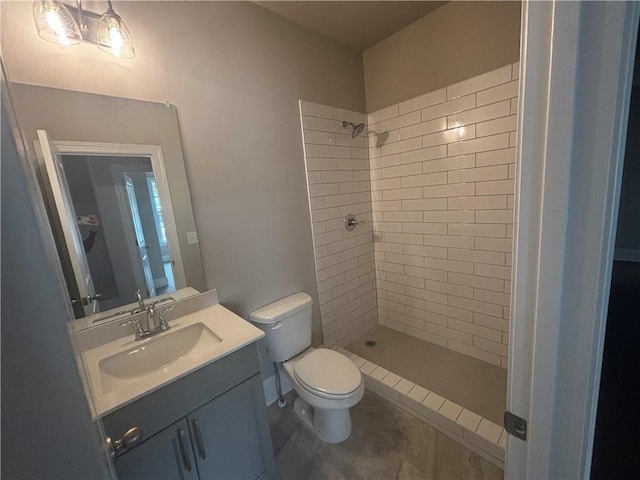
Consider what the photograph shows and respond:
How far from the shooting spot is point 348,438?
1.58 m

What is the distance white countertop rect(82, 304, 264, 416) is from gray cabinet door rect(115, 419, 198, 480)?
0.19m

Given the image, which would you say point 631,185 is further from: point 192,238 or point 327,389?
point 192,238

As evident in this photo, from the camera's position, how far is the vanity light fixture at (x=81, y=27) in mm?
1015

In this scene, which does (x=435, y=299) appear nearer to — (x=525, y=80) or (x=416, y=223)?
(x=416, y=223)

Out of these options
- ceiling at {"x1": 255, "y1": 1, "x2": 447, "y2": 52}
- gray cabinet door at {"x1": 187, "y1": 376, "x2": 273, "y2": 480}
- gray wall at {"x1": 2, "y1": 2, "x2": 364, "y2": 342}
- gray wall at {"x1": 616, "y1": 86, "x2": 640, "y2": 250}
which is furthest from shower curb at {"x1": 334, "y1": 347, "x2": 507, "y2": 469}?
ceiling at {"x1": 255, "y1": 1, "x2": 447, "y2": 52}

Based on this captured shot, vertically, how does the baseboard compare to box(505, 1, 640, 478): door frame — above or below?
below

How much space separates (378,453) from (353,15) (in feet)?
8.58

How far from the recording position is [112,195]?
1.24m

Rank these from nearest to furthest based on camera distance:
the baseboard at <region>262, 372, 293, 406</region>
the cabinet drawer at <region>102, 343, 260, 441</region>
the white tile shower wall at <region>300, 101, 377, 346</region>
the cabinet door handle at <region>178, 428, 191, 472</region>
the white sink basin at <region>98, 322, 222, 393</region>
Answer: the cabinet drawer at <region>102, 343, 260, 441</region> → the cabinet door handle at <region>178, 428, 191, 472</region> → the white sink basin at <region>98, 322, 222, 393</region> → the baseboard at <region>262, 372, 293, 406</region> → the white tile shower wall at <region>300, 101, 377, 346</region>

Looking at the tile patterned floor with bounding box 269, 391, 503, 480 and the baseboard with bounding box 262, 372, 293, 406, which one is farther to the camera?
the baseboard with bounding box 262, 372, 293, 406

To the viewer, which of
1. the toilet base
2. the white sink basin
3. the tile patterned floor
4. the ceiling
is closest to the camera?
the white sink basin

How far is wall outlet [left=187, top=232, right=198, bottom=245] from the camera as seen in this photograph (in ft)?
4.70

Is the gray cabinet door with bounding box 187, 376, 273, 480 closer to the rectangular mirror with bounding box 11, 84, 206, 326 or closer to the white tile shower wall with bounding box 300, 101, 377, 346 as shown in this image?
the rectangular mirror with bounding box 11, 84, 206, 326

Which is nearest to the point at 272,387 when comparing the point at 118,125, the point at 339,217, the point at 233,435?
the point at 233,435
